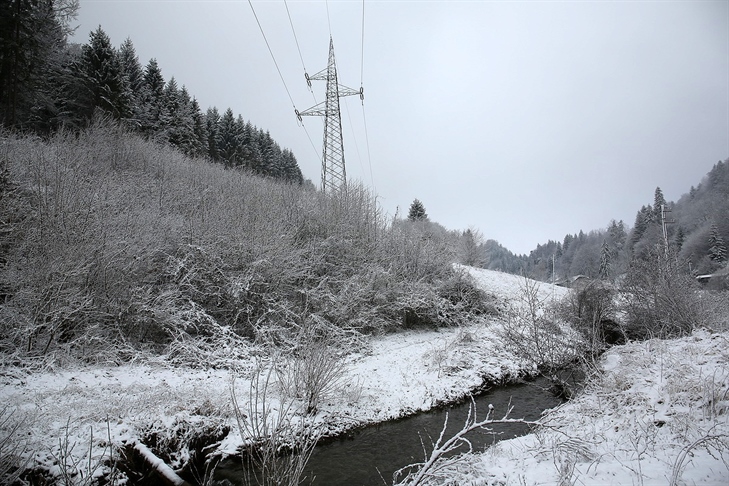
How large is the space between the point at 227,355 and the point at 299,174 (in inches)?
1517

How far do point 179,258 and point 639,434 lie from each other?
14.3 m

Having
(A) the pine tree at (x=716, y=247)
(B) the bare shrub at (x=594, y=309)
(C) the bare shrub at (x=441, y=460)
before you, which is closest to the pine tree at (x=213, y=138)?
(B) the bare shrub at (x=594, y=309)

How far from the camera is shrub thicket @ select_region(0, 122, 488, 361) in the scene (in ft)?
29.4

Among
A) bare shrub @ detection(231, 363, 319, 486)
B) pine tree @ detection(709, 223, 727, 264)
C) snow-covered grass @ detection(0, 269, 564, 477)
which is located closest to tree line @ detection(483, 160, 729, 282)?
pine tree @ detection(709, 223, 727, 264)

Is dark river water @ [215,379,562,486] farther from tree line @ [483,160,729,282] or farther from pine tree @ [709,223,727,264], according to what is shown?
pine tree @ [709,223,727,264]

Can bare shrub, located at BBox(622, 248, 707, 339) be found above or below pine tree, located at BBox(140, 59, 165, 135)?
below

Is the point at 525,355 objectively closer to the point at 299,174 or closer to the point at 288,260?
the point at 288,260

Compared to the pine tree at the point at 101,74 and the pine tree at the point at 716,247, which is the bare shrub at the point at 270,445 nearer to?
the pine tree at the point at 101,74

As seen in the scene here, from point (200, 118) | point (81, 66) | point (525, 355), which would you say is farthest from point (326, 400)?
point (200, 118)

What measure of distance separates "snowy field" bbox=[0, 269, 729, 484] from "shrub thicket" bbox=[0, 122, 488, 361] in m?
1.83

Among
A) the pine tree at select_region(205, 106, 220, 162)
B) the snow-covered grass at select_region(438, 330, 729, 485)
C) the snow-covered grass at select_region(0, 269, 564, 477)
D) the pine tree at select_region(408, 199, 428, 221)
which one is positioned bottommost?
the snow-covered grass at select_region(0, 269, 564, 477)

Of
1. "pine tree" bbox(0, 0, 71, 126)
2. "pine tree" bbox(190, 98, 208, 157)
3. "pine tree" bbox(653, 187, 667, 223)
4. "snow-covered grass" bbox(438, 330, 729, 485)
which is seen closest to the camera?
"snow-covered grass" bbox(438, 330, 729, 485)

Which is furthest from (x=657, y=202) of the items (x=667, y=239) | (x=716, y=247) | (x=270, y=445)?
(x=270, y=445)

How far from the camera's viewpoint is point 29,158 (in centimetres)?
1192
